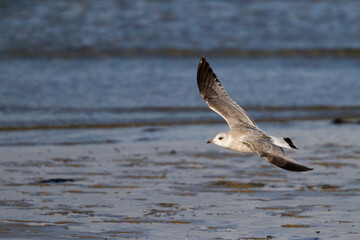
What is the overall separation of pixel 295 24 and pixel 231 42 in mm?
2876

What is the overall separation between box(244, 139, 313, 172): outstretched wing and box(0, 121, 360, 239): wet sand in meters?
0.60

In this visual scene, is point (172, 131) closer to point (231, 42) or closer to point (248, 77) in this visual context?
point (248, 77)

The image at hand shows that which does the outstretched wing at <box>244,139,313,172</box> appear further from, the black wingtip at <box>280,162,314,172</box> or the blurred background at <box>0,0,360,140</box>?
the blurred background at <box>0,0,360,140</box>

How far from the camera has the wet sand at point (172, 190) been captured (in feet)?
19.2

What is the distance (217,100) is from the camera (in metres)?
7.38

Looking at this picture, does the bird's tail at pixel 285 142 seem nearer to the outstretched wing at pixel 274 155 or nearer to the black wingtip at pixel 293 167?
the outstretched wing at pixel 274 155

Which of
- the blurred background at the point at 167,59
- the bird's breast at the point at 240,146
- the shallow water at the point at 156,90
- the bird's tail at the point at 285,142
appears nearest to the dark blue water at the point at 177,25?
the blurred background at the point at 167,59

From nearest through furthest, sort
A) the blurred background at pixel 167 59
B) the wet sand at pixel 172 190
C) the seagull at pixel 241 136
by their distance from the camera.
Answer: the seagull at pixel 241 136
the wet sand at pixel 172 190
the blurred background at pixel 167 59

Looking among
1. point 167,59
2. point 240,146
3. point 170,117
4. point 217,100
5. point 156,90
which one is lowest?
point 170,117

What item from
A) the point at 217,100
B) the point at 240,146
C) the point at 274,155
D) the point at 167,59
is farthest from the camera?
the point at 167,59

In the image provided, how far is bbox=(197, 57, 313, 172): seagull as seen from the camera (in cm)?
571

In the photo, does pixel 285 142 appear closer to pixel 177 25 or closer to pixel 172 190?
pixel 172 190

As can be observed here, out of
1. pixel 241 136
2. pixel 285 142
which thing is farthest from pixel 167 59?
pixel 285 142

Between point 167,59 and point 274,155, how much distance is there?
1086 centimetres
